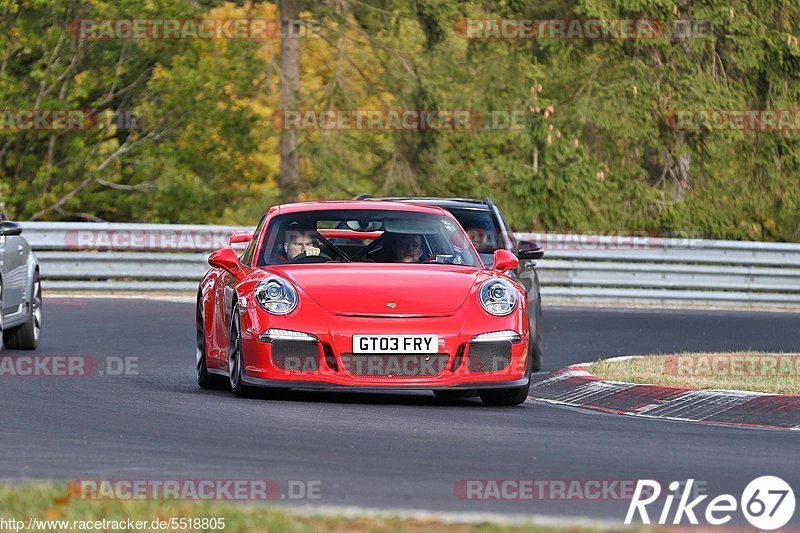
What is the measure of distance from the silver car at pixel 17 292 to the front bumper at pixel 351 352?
4.34m

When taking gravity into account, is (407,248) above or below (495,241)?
above

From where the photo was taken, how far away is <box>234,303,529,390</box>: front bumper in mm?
11719

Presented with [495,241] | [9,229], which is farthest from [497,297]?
[9,229]

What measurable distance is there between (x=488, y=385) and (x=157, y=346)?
653cm

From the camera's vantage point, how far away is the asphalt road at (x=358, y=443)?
8273mm

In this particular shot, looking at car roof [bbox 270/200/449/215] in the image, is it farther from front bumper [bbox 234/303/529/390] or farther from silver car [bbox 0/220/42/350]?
silver car [bbox 0/220/42/350]

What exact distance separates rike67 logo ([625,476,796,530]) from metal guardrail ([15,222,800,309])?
19.2 meters

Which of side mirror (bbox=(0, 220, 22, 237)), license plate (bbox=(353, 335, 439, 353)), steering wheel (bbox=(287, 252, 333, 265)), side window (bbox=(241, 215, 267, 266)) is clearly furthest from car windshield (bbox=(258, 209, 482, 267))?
side mirror (bbox=(0, 220, 22, 237))

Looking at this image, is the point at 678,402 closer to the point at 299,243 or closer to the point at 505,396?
the point at 505,396

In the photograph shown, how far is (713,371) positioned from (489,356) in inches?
171

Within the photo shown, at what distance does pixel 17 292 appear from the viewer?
16.2 metres

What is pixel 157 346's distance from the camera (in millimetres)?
17828

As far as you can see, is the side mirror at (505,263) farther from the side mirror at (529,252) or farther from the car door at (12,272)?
the car door at (12,272)

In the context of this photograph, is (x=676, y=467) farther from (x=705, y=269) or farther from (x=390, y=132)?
(x=390, y=132)
